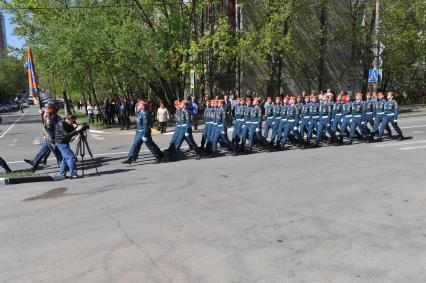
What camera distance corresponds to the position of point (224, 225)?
6.49m

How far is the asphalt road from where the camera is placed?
4977 millimetres

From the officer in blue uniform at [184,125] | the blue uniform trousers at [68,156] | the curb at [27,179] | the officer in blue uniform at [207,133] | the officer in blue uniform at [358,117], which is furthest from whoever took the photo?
the officer in blue uniform at [358,117]

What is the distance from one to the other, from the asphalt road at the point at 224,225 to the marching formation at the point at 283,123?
2.57 meters

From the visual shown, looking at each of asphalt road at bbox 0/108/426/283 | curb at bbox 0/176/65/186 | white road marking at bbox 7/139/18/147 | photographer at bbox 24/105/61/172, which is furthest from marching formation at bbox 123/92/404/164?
white road marking at bbox 7/139/18/147

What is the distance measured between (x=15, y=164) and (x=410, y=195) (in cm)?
1186

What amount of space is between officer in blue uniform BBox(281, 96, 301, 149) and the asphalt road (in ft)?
10.8

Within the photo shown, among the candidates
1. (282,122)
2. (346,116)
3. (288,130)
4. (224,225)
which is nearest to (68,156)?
(224,225)

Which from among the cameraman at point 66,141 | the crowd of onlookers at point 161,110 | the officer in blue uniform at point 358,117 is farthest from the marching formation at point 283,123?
the cameraman at point 66,141

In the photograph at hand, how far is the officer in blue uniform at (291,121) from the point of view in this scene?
48.1 feet

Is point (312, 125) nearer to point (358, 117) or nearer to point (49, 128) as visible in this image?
point (358, 117)

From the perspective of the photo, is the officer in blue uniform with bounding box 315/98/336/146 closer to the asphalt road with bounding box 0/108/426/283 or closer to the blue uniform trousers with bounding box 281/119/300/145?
the blue uniform trousers with bounding box 281/119/300/145

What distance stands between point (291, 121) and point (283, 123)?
0.28 m

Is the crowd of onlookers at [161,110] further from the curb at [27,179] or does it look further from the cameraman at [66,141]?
the curb at [27,179]

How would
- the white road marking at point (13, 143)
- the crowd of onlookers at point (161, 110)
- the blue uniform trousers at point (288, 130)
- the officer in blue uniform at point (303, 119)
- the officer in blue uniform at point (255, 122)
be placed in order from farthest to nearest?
1. the crowd of onlookers at point (161, 110)
2. the white road marking at point (13, 143)
3. the officer in blue uniform at point (303, 119)
4. the blue uniform trousers at point (288, 130)
5. the officer in blue uniform at point (255, 122)
